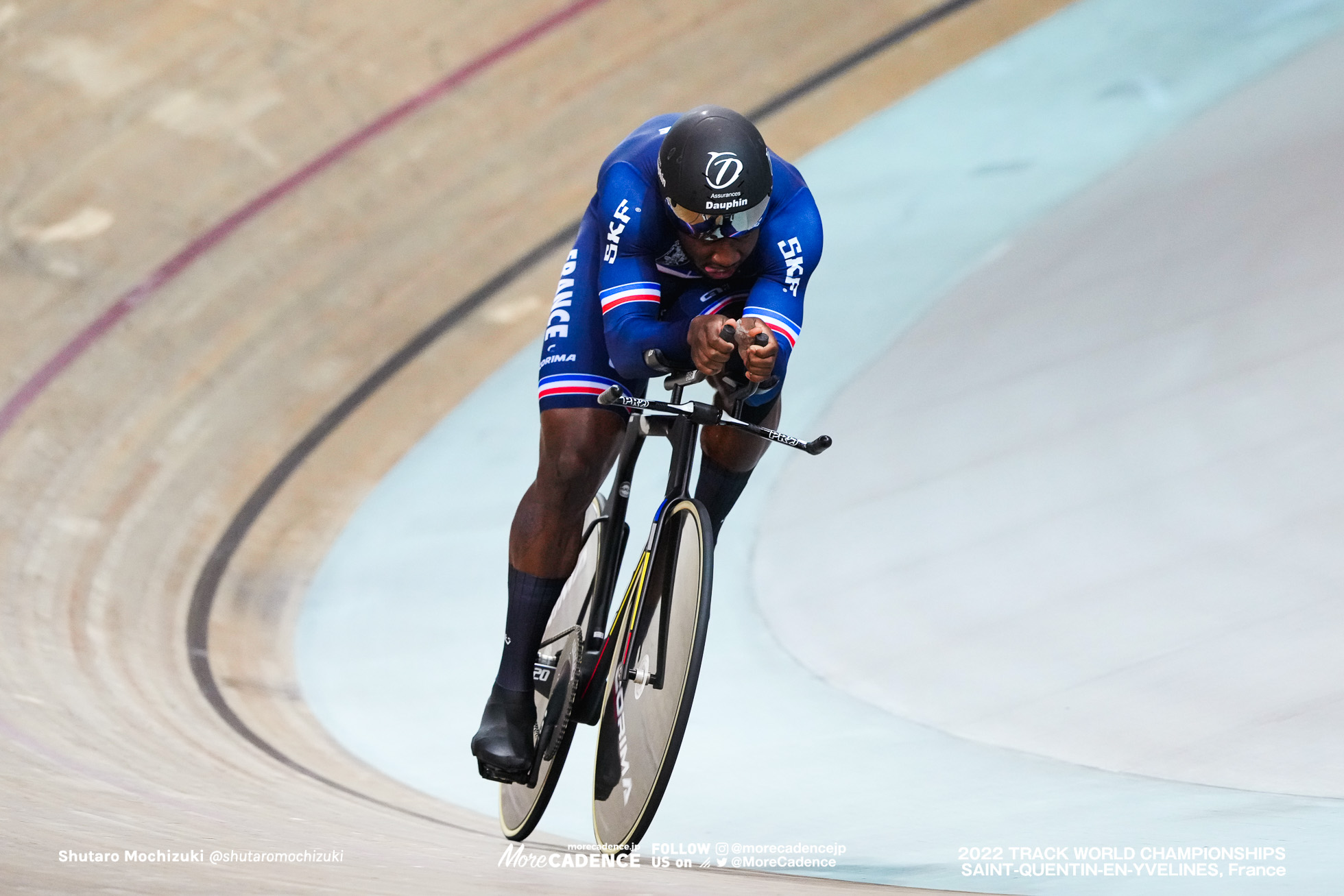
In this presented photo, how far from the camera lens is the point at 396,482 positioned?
15.2 feet

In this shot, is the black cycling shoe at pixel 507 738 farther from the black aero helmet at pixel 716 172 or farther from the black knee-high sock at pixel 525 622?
the black aero helmet at pixel 716 172

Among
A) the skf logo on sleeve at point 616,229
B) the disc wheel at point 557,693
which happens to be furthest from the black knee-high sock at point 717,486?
the skf logo on sleeve at point 616,229

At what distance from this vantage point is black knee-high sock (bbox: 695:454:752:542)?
8.41 feet

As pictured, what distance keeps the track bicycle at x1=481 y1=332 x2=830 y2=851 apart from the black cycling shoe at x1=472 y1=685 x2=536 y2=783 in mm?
28

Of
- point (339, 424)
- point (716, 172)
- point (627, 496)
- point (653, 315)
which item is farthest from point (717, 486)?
point (339, 424)

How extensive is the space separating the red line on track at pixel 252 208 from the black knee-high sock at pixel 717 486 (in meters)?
2.63

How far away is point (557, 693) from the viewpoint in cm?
258

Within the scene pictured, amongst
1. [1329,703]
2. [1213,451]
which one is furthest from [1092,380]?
[1329,703]

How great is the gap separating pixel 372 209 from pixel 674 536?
378 centimetres

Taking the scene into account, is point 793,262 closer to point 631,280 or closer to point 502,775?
point 631,280

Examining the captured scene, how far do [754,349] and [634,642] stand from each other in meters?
0.61

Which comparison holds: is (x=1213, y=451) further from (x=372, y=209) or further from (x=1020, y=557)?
(x=372, y=209)

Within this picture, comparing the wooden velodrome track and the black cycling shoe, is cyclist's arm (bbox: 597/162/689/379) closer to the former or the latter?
the black cycling shoe

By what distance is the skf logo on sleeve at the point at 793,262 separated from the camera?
7.47 ft
